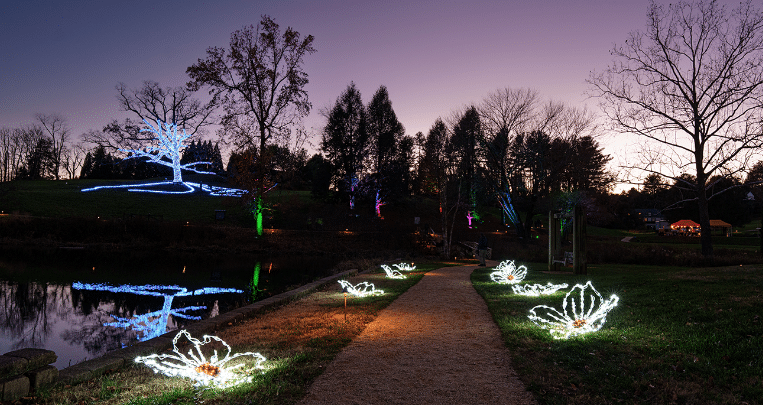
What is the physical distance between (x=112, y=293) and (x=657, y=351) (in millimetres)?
13426

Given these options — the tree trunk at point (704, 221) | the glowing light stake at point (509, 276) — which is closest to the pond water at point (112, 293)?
the glowing light stake at point (509, 276)

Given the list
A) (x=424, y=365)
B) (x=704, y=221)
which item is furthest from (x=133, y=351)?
(x=704, y=221)

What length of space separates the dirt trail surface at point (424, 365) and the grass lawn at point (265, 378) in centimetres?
22

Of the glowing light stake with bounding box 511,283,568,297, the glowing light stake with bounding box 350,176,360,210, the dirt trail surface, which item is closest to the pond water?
the dirt trail surface

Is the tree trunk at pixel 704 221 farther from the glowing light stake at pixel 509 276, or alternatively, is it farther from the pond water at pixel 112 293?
the pond water at pixel 112 293

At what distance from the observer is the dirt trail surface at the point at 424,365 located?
4.24m

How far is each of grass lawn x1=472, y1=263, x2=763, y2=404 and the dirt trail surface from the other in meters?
0.31

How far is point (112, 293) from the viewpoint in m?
12.7

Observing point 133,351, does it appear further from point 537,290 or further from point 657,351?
point 537,290

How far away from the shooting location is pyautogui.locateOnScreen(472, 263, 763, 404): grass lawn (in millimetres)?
4324

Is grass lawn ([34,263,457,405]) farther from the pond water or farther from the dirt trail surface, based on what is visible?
the pond water

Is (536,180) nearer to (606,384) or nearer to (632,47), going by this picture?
(632,47)

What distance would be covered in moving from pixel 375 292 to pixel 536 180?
2319cm

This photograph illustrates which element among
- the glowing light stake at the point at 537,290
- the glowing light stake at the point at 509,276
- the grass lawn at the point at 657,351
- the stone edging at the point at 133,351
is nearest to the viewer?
the grass lawn at the point at 657,351
